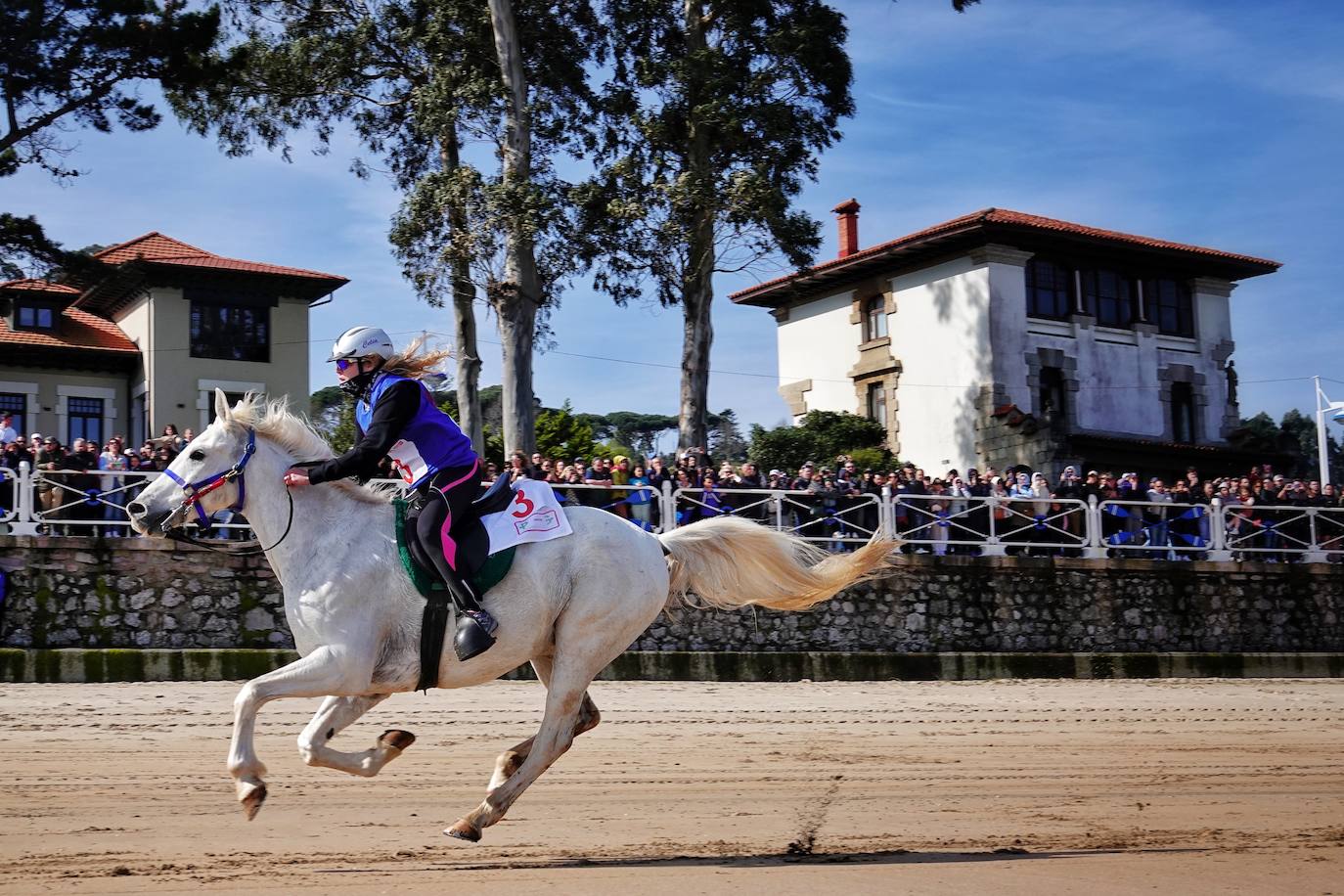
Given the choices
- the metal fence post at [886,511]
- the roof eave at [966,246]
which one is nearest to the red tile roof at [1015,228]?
the roof eave at [966,246]

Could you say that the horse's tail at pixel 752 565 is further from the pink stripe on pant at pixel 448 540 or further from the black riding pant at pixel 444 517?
the pink stripe on pant at pixel 448 540

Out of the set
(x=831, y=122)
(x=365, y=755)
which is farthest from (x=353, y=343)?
(x=831, y=122)

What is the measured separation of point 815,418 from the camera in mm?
39688

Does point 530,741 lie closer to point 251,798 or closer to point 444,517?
point 444,517

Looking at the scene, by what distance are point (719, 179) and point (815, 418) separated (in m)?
14.7

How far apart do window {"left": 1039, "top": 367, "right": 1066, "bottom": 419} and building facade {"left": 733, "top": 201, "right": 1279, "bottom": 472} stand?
5cm

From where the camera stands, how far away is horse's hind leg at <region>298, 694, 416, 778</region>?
734 cm

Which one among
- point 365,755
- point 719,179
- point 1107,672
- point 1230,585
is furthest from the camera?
point 719,179

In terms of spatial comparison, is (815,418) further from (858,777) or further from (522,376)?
(858,777)

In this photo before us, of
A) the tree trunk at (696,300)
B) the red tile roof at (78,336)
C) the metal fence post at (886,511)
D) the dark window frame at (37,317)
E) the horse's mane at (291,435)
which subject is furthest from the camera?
the dark window frame at (37,317)

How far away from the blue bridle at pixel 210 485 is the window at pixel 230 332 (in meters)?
34.3

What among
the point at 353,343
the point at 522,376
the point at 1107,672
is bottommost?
the point at 1107,672

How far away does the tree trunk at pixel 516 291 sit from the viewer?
24.5 m

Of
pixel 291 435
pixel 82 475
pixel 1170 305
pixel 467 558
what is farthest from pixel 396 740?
pixel 1170 305
